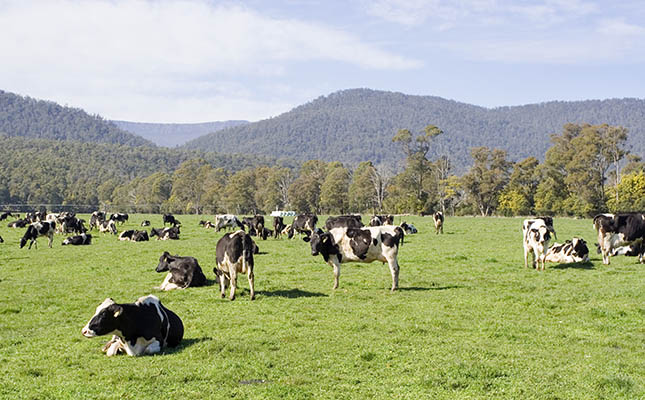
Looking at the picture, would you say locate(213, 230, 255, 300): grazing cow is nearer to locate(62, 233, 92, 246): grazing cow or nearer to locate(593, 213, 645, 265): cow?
locate(593, 213, 645, 265): cow

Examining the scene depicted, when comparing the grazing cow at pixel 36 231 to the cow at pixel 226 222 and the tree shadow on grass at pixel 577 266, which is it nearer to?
the cow at pixel 226 222

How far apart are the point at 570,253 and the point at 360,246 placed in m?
9.73

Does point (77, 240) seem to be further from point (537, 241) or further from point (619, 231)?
point (619, 231)

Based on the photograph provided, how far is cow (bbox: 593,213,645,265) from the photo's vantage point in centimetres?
2100

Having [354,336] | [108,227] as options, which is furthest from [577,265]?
[108,227]

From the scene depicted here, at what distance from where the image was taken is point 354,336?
34.7 feet

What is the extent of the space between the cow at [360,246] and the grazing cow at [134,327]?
264 inches

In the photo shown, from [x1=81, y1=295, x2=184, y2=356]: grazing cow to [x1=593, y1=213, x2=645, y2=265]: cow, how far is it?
55.3 ft

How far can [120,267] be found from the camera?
2192 cm

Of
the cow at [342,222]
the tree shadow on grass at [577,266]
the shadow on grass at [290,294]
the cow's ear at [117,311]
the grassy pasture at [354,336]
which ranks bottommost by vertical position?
the grassy pasture at [354,336]

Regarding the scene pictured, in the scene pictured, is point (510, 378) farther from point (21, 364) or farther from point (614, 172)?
point (614, 172)

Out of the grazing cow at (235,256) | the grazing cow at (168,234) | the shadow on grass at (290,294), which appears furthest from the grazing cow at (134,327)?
the grazing cow at (168,234)

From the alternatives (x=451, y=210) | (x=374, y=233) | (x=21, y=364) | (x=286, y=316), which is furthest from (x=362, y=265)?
(x=451, y=210)

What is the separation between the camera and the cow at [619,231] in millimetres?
21000
